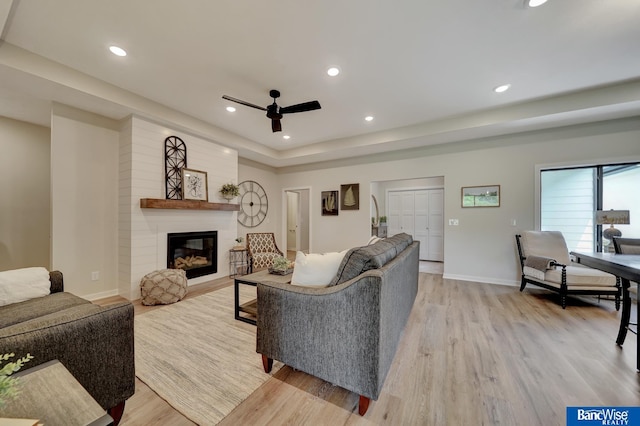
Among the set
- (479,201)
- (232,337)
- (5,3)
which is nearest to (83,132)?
(5,3)

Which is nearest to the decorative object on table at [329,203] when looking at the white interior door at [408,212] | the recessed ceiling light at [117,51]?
the white interior door at [408,212]

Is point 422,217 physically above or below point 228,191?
below

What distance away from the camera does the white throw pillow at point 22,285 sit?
5.93ft

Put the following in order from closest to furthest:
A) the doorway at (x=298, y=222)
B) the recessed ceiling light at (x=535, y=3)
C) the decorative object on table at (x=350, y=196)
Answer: the recessed ceiling light at (x=535, y=3) → the decorative object on table at (x=350, y=196) → the doorway at (x=298, y=222)

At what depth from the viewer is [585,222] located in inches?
150

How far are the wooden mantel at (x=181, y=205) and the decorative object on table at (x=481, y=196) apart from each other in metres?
4.57

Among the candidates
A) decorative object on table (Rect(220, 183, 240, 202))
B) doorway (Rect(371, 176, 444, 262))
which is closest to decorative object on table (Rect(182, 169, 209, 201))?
decorative object on table (Rect(220, 183, 240, 202))

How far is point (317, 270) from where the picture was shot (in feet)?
6.10

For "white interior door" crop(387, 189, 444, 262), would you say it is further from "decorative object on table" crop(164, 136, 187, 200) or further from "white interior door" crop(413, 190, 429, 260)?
"decorative object on table" crop(164, 136, 187, 200)

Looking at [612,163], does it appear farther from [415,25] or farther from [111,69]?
[111,69]

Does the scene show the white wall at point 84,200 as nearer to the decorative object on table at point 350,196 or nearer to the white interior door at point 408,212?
the decorative object on table at point 350,196

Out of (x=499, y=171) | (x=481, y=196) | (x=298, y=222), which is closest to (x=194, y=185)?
(x=298, y=222)

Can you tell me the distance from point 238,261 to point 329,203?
2544mm

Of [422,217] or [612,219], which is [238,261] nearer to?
[422,217]
